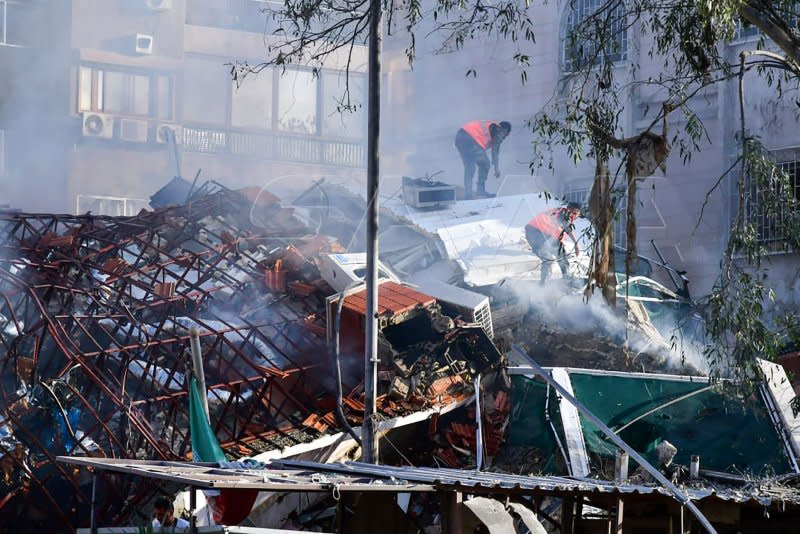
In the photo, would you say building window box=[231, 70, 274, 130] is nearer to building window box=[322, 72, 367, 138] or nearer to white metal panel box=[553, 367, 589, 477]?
building window box=[322, 72, 367, 138]

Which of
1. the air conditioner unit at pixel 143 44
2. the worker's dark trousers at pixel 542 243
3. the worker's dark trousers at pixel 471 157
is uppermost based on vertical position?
the air conditioner unit at pixel 143 44

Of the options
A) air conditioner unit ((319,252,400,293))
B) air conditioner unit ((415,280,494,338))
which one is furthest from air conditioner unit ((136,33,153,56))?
air conditioner unit ((415,280,494,338))

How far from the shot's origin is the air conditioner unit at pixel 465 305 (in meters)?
15.2

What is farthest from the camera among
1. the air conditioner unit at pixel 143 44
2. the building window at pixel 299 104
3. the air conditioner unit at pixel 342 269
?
the building window at pixel 299 104

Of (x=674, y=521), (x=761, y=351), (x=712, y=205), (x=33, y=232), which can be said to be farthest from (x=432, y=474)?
(x=712, y=205)

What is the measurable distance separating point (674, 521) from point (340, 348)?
6133 mm

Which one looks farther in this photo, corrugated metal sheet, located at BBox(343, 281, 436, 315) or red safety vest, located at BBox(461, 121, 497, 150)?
red safety vest, located at BBox(461, 121, 497, 150)

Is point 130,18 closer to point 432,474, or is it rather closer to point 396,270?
point 396,270

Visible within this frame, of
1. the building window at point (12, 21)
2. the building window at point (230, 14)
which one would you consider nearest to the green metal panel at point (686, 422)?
the building window at point (12, 21)

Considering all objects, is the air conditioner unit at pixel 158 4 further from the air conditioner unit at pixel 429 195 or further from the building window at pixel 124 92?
the air conditioner unit at pixel 429 195

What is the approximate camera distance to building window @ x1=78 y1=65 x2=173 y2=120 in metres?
29.0

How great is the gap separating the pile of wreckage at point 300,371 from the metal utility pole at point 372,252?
797mm

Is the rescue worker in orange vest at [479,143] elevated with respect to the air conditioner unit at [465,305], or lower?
elevated

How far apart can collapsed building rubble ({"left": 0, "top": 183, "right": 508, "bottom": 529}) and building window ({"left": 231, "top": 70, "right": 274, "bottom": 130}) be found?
542 inches
